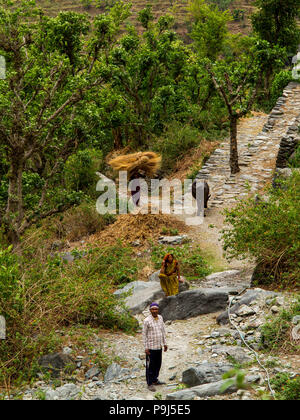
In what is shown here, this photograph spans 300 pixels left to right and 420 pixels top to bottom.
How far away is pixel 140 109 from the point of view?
62.5ft

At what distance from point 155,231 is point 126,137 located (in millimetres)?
8651

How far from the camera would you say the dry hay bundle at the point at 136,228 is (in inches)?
465

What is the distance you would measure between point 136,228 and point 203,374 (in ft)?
22.1

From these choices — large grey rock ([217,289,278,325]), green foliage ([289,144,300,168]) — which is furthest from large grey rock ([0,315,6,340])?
green foliage ([289,144,300,168])

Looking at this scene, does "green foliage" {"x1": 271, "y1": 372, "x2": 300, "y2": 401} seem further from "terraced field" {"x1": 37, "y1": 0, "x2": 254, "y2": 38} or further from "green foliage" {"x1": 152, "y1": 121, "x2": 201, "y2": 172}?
"terraced field" {"x1": 37, "y1": 0, "x2": 254, "y2": 38}

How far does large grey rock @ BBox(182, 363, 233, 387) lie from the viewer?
5448 mm

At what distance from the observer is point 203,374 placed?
5.50m

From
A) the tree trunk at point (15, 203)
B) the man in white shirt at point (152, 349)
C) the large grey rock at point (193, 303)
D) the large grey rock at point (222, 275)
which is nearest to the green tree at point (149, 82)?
the tree trunk at point (15, 203)

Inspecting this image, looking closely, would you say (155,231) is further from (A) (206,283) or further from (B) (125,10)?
(B) (125,10)

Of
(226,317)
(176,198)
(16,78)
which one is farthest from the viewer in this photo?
(176,198)

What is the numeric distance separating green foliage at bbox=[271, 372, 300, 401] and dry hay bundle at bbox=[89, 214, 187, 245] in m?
6.74

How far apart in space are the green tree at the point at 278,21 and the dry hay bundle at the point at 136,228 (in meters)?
15.3
